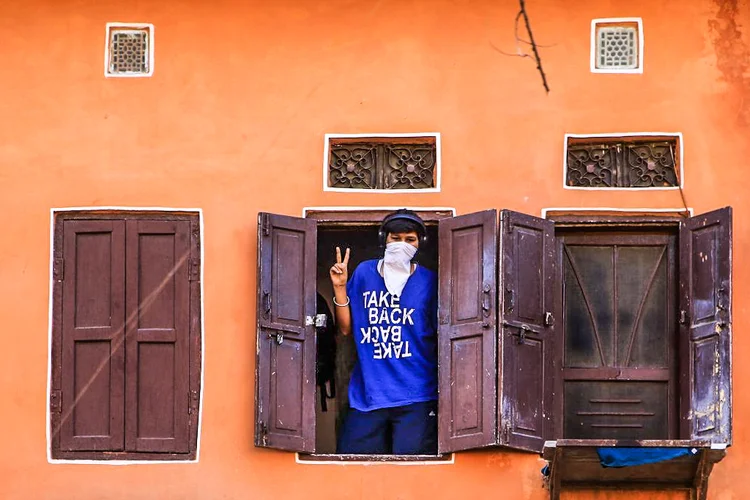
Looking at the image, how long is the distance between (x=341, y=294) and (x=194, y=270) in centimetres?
85

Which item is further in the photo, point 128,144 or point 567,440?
point 128,144

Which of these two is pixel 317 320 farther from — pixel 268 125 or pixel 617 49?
pixel 617 49

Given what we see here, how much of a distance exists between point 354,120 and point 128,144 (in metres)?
1.31

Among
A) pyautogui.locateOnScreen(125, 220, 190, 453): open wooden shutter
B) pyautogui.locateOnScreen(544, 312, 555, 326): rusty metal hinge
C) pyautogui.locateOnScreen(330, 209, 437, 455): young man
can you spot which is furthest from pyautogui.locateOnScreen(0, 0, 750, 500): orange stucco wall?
pyautogui.locateOnScreen(544, 312, 555, 326): rusty metal hinge

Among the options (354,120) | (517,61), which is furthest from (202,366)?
(517,61)

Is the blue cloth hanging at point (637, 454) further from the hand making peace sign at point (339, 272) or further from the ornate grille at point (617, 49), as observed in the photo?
the ornate grille at point (617, 49)

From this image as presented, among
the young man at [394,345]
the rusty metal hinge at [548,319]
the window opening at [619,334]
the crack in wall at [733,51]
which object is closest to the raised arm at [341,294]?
the young man at [394,345]

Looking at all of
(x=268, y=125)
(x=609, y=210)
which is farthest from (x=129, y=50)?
(x=609, y=210)

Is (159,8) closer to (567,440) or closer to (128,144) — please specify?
(128,144)

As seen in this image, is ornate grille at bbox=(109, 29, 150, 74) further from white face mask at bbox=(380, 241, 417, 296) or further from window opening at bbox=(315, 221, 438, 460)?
white face mask at bbox=(380, 241, 417, 296)

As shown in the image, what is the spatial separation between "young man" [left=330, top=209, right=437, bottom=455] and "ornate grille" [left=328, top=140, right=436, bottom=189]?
262 mm

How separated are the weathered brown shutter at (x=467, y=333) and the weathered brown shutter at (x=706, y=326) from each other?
1.11m

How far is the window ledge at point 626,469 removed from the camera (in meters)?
10.4

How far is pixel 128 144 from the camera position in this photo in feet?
36.9
